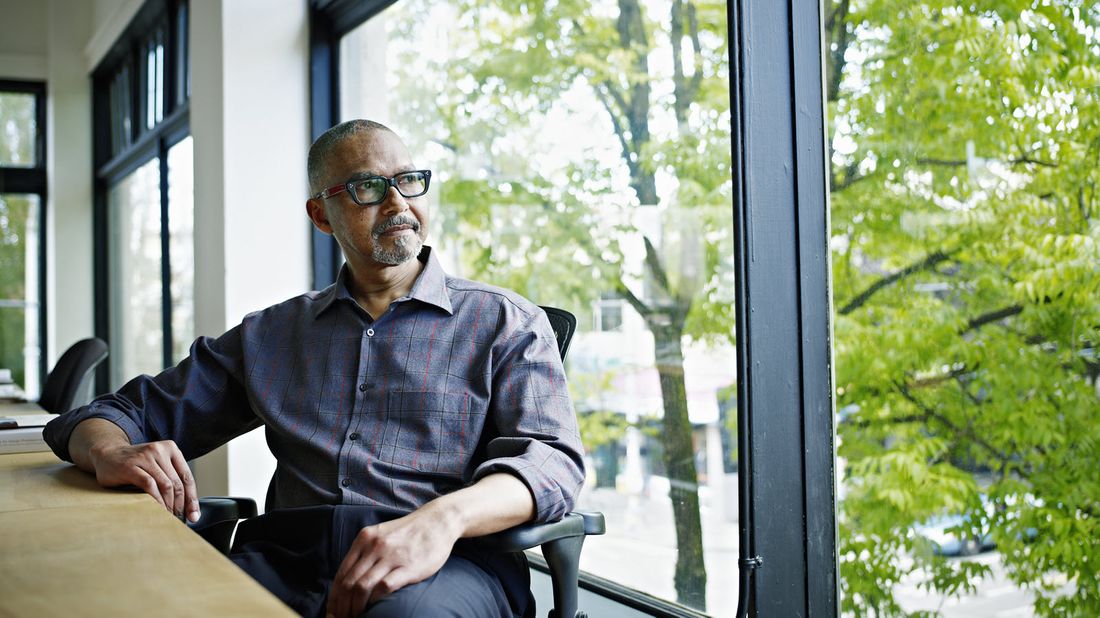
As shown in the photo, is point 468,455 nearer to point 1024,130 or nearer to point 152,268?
point 1024,130

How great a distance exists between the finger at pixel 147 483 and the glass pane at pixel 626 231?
53.8 inches

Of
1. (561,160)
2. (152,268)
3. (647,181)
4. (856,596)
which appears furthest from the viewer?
(152,268)

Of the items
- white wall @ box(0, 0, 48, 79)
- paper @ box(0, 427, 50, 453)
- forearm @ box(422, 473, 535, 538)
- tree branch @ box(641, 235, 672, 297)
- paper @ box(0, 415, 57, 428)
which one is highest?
white wall @ box(0, 0, 48, 79)

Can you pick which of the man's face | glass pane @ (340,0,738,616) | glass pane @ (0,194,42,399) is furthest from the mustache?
glass pane @ (0,194,42,399)

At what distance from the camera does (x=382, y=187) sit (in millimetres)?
1935

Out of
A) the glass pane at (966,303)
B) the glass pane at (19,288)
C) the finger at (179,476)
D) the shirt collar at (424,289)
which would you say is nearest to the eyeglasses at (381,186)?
the shirt collar at (424,289)

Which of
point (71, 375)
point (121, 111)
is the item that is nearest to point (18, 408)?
point (71, 375)

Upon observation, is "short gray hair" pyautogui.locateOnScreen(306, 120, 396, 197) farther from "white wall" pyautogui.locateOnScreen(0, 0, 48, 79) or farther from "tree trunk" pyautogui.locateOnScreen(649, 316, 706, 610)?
"white wall" pyautogui.locateOnScreen(0, 0, 48, 79)

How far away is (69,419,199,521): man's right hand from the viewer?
1.59 m

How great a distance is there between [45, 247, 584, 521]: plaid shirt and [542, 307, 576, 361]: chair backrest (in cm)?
8

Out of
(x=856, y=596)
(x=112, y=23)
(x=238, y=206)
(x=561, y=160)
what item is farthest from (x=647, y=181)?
(x=112, y=23)

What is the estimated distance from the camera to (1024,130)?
6.24 feet

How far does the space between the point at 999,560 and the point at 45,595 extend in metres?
1.73

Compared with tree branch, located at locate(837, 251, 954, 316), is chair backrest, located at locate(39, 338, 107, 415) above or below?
below
